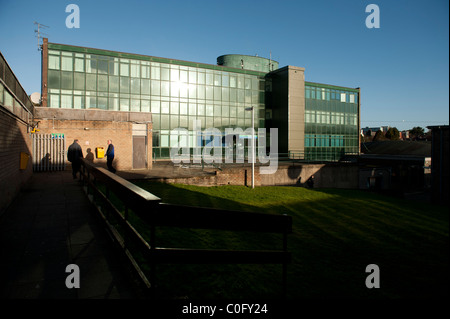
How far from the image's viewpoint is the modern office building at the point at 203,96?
26.2 metres

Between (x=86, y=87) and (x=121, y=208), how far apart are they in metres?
23.3

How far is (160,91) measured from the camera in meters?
29.9

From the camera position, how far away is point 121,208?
739cm

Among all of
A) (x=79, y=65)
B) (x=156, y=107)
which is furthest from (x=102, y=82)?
(x=156, y=107)

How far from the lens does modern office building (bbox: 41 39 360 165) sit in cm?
2616

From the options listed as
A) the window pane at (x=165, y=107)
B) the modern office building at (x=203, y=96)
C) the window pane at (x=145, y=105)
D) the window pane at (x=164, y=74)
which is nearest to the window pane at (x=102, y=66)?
the modern office building at (x=203, y=96)

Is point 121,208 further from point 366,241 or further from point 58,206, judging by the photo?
point 366,241

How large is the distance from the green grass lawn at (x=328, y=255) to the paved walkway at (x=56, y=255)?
2.60 feet

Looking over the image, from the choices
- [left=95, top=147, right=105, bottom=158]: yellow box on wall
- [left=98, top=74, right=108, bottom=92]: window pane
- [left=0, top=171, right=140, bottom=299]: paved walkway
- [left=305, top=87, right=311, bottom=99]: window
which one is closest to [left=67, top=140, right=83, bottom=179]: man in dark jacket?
[left=95, top=147, right=105, bottom=158]: yellow box on wall

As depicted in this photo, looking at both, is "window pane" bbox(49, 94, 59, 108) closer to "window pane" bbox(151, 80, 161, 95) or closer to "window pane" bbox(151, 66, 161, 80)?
"window pane" bbox(151, 80, 161, 95)

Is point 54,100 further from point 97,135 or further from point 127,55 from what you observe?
point 97,135

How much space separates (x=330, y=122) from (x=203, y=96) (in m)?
19.4

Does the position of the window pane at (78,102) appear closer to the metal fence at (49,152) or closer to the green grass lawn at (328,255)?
the metal fence at (49,152)
